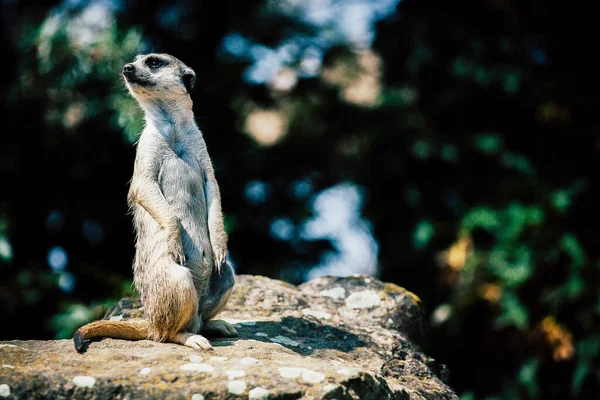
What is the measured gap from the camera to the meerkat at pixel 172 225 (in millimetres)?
4406

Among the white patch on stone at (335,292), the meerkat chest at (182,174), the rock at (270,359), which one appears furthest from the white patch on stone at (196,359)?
the white patch on stone at (335,292)

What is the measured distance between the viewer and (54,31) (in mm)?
8086

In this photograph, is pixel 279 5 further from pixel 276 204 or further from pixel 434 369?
pixel 434 369

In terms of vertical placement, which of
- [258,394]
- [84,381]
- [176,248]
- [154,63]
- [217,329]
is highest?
[154,63]

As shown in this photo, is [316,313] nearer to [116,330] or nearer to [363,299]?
[363,299]

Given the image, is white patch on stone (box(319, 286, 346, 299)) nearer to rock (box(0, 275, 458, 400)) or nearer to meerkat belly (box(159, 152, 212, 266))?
rock (box(0, 275, 458, 400))

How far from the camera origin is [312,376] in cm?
385

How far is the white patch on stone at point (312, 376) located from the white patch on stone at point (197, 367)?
48 centimetres

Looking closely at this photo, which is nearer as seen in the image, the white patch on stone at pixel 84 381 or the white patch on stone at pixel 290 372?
the white patch on stone at pixel 84 381

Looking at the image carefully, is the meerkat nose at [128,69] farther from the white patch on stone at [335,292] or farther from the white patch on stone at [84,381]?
the white patch on stone at [335,292]

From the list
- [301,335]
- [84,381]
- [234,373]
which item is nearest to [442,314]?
[301,335]

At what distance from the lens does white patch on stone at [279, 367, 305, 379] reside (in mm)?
3857

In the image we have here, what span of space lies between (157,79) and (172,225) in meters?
1.03

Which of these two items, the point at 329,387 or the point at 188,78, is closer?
the point at 329,387
